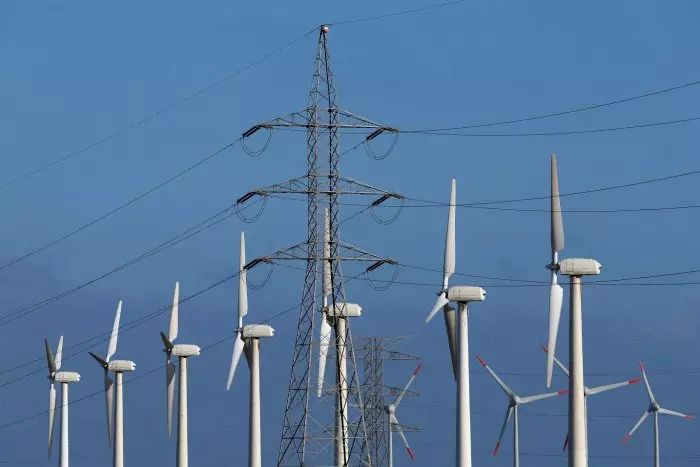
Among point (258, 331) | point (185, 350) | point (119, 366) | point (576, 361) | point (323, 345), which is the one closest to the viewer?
point (576, 361)

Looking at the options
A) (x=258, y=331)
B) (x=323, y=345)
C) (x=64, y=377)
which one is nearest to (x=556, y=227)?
(x=323, y=345)

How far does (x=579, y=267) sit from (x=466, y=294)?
10362 millimetres

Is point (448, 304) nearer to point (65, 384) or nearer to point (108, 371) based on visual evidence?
point (108, 371)

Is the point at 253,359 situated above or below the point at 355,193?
below

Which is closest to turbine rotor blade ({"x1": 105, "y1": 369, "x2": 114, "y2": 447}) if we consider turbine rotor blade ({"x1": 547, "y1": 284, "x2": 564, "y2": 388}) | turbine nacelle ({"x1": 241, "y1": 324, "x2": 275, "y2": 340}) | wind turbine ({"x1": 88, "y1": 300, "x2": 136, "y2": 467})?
wind turbine ({"x1": 88, "y1": 300, "x2": 136, "y2": 467})

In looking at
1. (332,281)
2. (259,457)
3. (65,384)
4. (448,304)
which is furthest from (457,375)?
(65,384)

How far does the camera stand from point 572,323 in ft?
286

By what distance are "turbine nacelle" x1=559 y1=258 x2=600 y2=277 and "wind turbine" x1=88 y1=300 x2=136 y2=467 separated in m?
58.3

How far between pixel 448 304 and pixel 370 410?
162 ft

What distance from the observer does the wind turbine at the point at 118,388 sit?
458ft

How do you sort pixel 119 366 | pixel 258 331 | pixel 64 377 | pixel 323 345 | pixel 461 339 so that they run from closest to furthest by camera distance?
pixel 461 339 → pixel 323 345 → pixel 258 331 → pixel 119 366 → pixel 64 377

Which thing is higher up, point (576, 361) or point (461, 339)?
point (461, 339)

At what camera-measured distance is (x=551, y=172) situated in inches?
3529

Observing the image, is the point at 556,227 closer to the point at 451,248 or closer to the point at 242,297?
the point at 451,248
